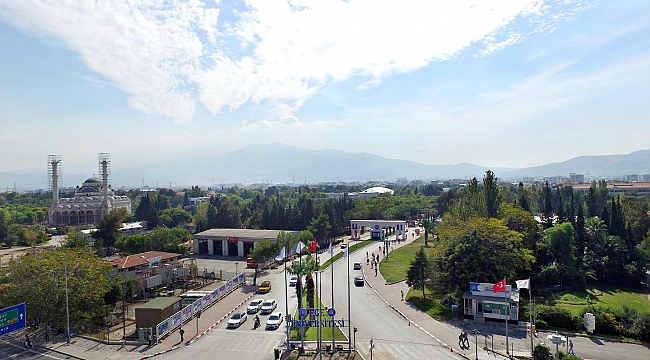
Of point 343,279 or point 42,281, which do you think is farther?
point 343,279

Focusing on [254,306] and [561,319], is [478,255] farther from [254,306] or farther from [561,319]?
[254,306]

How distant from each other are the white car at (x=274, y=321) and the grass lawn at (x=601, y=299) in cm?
2370

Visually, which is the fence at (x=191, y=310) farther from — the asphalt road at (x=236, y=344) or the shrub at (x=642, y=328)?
the shrub at (x=642, y=328)

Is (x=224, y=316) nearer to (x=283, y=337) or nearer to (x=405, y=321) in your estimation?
(x=283, y=337)

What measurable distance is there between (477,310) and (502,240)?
21.9 feet

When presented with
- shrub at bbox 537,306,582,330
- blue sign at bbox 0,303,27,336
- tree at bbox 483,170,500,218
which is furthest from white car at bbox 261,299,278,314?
tree at bbox 483,170,500,218

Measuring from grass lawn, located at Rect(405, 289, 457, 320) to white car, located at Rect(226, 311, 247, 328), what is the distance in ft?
46.6

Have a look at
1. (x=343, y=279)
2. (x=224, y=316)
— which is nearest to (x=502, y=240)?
(x=343, y=279)

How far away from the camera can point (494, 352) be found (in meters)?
25.0

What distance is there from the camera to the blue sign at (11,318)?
73.2 ft

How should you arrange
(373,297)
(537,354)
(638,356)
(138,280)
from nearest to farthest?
(537,354), (638,356), (373,297), (138,280)

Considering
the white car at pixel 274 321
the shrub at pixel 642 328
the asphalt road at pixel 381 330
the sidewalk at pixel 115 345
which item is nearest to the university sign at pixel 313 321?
the white car at pixel 274 321

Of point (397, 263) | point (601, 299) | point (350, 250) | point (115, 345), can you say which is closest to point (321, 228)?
point (350, 250)

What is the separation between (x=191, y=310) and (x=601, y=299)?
36719 mm
